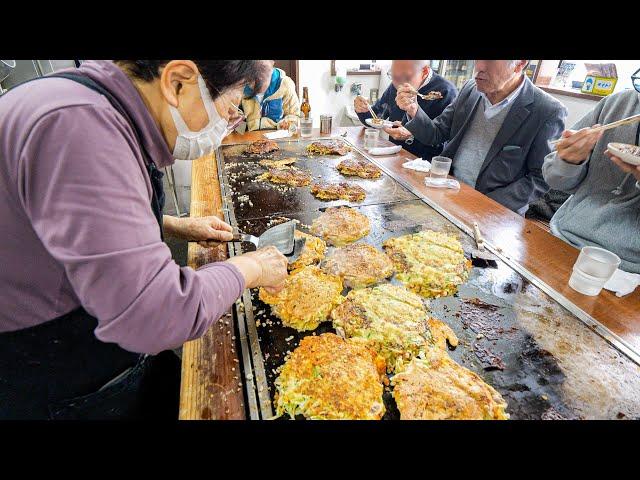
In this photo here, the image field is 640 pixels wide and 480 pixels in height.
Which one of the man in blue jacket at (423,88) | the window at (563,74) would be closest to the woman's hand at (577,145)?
the man in blue jacket at (423,88)

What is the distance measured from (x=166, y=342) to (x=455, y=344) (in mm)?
1279

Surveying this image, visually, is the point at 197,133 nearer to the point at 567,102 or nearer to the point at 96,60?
the point at 96,60

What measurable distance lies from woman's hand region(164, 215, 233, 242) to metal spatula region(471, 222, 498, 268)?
5.16 ft

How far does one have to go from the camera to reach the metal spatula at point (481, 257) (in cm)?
212

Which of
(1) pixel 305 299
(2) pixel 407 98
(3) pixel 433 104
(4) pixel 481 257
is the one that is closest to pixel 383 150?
(2) pixel 407 98

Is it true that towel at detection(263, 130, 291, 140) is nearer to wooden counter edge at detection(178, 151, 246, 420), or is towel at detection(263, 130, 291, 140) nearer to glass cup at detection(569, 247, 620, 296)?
wooden counter edge at detection(178, 151, 246, 420)

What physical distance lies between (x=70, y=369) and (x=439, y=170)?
9.98 feet

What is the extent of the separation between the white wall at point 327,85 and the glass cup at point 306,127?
3933 millimetres

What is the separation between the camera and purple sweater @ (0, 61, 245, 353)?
2.85 ft

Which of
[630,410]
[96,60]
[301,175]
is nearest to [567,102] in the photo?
[301,175]

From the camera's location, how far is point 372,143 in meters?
4.19

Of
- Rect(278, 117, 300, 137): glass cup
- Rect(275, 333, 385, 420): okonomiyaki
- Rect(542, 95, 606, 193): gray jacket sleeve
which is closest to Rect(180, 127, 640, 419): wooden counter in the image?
Rect(275, 333, 385, 420): okonomiyaki

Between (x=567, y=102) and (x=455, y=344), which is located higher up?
(x=567, y=102)

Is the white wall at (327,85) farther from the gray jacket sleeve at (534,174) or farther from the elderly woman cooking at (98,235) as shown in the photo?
the elderly woman cooking at (98,235)
